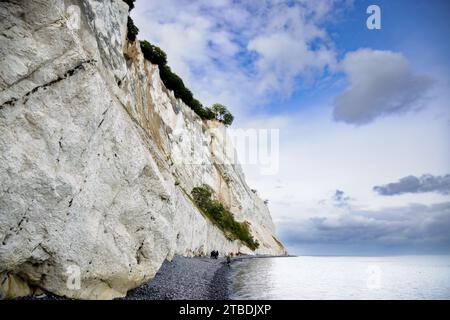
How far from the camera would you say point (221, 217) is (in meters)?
59.7

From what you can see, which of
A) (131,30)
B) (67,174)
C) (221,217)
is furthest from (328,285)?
(131,30)

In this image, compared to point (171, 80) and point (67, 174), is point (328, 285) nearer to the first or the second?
point (67, 174)

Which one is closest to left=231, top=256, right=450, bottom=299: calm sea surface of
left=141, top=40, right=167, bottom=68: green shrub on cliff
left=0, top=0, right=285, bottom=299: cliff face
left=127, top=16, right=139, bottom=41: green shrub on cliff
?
left=0, top=0, right=285, bottom=299: cliff face

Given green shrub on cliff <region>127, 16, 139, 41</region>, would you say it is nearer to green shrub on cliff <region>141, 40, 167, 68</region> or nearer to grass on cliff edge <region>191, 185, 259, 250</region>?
green shrub on cliff <region>141, 40, 167, 68</region>

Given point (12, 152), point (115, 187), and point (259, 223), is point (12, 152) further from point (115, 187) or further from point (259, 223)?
point (259, 223)

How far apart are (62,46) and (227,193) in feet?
208

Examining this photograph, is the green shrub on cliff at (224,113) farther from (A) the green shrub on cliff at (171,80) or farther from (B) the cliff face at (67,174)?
(B) the cliff face at (67,174)

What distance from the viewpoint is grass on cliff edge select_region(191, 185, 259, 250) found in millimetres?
54312

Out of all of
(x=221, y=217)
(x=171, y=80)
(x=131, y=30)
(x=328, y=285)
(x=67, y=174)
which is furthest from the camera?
(x=221, y=217)

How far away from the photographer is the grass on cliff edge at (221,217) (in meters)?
54.3

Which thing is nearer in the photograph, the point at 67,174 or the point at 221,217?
the point at 67,174

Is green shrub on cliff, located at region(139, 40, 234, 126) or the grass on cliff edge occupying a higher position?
green shrub on cliff, located at region(139, 40, 234, 126)

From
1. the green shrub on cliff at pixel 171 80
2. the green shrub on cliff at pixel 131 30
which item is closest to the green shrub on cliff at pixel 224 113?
the green shrub on cliff at pixel 171 80

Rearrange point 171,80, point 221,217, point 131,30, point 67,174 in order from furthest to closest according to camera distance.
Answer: point 221,217 → point 171,80 → point 131,30 → point 67,174
